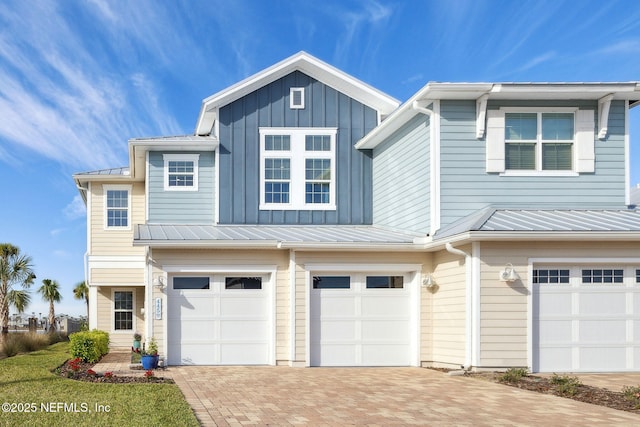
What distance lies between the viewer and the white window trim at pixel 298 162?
18797mm

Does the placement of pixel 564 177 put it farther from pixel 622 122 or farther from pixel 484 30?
pixel 484 30

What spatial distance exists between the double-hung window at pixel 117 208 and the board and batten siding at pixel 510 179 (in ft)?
37.7

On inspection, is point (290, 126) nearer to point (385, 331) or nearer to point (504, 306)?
point (385, 331)

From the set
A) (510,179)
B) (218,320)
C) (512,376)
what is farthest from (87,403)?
(510,179)

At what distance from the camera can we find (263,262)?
16062mm

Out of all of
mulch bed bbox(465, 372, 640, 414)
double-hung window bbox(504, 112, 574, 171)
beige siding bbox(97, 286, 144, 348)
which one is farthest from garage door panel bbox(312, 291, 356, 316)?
beige siding bbox(97, 286, 144, 348)

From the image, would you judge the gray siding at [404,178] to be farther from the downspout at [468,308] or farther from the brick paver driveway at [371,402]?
the brick paver driveway at [371,402]

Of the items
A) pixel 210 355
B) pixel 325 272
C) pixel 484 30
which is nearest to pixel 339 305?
pixel 325 272

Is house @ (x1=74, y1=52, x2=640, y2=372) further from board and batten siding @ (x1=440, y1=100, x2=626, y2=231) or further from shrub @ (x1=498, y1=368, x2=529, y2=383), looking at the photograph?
shrub @ (x1=498, y1=368, x2=529, y2=383)

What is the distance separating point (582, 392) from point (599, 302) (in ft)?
11.5

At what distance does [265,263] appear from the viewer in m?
16.1

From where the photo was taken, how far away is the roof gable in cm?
1856

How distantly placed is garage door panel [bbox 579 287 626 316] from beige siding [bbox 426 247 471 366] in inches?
92.5

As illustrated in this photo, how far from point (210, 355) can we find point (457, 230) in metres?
6.11
